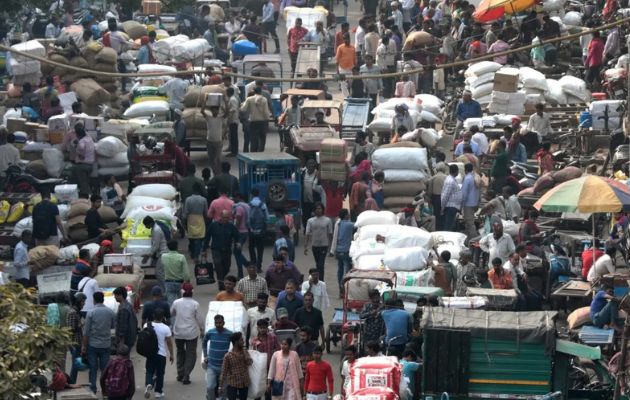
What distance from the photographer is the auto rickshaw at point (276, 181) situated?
95.9 ft

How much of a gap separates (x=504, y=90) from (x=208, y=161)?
5.14 m

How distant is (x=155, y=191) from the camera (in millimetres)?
29016

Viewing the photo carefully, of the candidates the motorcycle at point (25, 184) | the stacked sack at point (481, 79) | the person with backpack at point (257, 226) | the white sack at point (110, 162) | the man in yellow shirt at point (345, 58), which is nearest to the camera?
the person with backpack at point (257, 226)

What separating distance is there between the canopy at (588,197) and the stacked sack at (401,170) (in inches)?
166

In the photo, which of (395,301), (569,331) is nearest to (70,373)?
(395,301)

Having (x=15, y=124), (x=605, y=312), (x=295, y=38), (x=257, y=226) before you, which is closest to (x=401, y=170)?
(x=257, y=226)

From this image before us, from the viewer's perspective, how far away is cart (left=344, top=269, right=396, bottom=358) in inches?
909

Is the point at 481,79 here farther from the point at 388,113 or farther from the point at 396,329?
the point at 396,329

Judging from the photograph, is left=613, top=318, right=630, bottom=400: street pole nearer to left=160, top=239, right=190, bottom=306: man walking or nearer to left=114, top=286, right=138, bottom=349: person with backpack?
left=114, top=286, right=138, bottom=349: person with backpack

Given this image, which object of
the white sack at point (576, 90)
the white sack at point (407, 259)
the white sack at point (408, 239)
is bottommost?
the white sack at point (407, 259)

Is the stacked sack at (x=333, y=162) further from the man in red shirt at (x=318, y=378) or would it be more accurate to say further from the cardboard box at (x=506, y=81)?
the man in red shirt at (x=318, y=378)

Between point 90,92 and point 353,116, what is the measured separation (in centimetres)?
453

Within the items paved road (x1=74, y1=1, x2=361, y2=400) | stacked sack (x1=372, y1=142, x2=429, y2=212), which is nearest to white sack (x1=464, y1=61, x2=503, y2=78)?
paved road (x1=74, y1=1, x2=361, y2=400)

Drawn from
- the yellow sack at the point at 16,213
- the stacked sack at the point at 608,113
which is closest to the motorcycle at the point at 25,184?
the yellow sack at the point at 16,213
